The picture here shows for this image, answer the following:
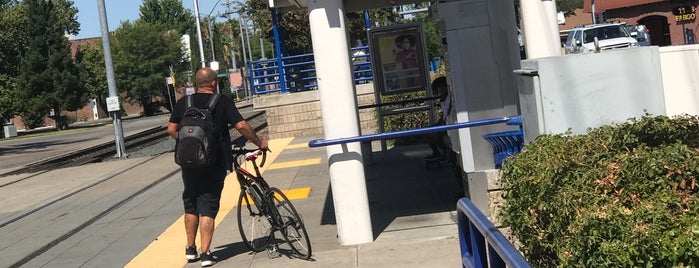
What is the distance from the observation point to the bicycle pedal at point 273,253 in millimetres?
7858

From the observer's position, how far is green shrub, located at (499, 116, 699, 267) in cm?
319

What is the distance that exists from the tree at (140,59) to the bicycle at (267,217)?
79069 millimetres

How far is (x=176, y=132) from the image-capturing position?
7699 millimetres

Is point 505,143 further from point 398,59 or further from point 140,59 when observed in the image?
point 140,59

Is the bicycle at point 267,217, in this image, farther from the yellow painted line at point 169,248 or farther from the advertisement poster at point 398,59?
the advertisement poster at point 398,59

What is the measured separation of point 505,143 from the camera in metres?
7.88

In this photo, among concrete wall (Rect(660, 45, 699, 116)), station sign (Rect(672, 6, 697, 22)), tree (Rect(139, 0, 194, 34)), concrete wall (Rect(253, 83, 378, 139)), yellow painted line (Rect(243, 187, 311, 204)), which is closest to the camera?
concrete wall (Rect(660, 45, 699, 116))

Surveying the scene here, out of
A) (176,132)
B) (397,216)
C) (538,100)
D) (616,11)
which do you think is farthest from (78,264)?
(616,11)

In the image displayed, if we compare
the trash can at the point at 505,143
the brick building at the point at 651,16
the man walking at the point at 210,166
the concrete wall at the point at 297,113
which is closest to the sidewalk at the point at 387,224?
the man walking at the point at 210,166

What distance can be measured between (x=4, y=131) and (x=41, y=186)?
48.0 metres

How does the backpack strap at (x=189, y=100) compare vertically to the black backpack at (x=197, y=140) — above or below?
above

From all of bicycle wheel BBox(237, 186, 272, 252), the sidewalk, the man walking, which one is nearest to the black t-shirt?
the man walking

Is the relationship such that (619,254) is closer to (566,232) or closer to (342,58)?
(566,232)

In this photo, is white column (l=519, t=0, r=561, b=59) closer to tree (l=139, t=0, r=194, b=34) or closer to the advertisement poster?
the advertisement poster
